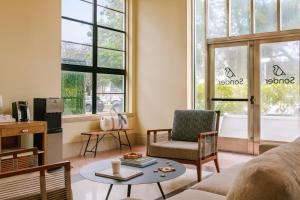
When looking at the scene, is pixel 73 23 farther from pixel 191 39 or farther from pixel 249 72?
pixel 249 72

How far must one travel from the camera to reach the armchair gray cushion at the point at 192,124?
4.19 m

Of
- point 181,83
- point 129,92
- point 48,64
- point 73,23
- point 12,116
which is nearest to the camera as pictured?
point 12,116

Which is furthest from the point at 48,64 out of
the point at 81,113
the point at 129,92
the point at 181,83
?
the point at 181,83

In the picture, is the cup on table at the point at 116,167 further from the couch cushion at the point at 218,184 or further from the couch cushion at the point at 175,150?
the couch cushion at the point at 175,150

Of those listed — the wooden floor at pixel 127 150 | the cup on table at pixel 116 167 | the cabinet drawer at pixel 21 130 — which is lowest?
the wooden floor at pixel 127 150

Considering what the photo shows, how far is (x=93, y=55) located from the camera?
589cm

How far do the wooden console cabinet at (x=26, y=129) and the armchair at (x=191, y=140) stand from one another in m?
1.45

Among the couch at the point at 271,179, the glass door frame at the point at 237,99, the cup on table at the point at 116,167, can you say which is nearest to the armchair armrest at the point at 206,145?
the cup on table at the point at 116,167

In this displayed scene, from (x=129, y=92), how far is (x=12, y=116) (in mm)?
2865

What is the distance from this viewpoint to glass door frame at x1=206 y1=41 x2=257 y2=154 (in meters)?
5.58

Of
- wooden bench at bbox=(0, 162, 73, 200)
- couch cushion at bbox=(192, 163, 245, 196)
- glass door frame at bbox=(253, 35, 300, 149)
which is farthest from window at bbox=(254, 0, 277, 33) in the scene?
wooden bench at bbox=(0, 162, 73, 200)

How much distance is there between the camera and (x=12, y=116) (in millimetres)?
4309

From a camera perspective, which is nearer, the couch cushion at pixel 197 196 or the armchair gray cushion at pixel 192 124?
the couch cushion at pixel 197 196

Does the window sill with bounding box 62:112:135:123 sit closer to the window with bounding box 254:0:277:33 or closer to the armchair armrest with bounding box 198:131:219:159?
the armchair armrest with bounding box 198:131:219:159
